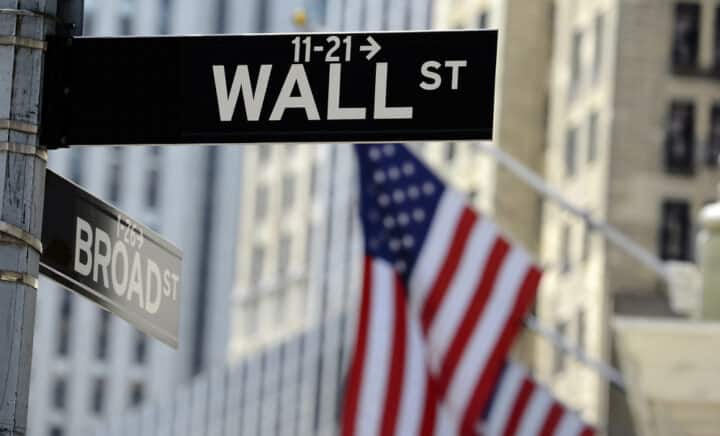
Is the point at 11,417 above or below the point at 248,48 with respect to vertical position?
below

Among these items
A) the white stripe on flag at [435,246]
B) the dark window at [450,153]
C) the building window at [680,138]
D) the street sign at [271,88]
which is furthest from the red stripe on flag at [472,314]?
the dark window at [450,153]

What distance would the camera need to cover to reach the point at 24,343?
686cm

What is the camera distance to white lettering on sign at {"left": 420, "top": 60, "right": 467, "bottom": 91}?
6996 millimetres

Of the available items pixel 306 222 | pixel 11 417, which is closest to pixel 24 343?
pixel 11 417

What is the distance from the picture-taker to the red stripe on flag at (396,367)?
106 feet

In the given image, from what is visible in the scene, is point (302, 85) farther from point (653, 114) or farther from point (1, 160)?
point (653, 114)

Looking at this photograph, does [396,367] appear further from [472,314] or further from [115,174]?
[115,174]

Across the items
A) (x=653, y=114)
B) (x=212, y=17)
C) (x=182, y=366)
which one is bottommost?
(x=182, y=366)

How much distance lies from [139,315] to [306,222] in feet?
290

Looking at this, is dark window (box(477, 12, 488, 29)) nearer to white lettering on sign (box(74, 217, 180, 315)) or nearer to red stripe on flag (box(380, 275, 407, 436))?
red stripe on flag (box(380, 275, 407, 436))

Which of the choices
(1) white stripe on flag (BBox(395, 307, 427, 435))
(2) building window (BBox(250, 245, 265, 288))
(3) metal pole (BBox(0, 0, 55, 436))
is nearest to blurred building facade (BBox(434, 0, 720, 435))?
(1) white stripe on flag (BBox(395, 307, 427, 435))

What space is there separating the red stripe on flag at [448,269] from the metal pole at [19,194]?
85.5 ft

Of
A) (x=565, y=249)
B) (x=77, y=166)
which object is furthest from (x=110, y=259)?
(x=77, y=166)

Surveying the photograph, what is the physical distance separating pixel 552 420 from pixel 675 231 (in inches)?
1262
